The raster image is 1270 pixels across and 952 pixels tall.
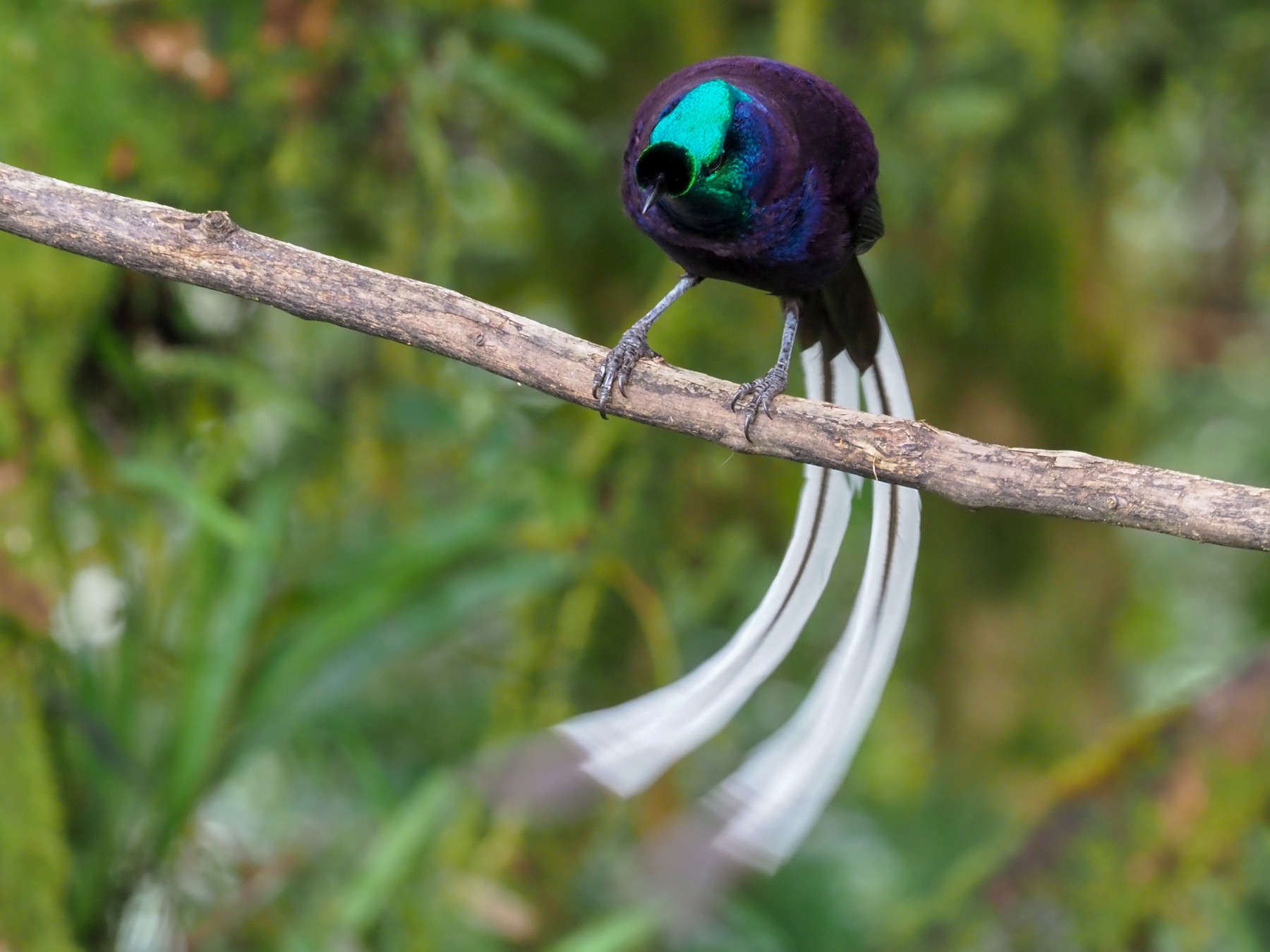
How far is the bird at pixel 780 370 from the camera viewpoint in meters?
1.36

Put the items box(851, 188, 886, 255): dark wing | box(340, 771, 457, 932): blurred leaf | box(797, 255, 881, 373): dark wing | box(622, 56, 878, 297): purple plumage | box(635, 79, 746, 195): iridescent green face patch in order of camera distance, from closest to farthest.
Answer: box(635, 79, 746, 195): iridescent green face patch → box(622, 56, 878, 297): purple plumage → box(851, 188, 886, 255): dark wing → box(797, 255, 881, 373): dark wing → box(340, 771, 457, 932): blurred leaf

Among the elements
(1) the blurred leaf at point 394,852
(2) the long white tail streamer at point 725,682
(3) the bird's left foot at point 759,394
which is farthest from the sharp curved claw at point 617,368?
(1) the blurred leaf at point 394,852

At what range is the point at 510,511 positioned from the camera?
2.39 meters

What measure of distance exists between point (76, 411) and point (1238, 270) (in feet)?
14.3

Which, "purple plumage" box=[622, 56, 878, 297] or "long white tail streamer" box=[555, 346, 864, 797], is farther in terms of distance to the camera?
"purple plumage" box=[622, 56, 878, 297]

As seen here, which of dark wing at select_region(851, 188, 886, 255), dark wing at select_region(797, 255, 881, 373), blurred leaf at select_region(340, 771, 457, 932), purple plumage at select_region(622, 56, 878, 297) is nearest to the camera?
purple plumage at select_region(622, 56, 878, 297)

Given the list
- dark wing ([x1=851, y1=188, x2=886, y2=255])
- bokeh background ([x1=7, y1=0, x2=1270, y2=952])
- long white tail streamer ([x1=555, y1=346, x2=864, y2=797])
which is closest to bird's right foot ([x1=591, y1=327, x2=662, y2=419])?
long white tail streamer ([x1=555, y1=346, x2=864, y2=797])

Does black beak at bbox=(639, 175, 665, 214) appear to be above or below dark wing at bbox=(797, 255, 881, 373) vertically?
below

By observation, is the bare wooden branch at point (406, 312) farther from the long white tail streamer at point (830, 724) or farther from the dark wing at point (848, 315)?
the dark wing at point (848, 315)

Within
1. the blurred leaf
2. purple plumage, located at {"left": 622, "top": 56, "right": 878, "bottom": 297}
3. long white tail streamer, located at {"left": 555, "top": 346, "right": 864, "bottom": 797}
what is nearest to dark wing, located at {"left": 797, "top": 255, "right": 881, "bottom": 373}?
purple plumage, located at {"left": 622, "top": 56, "right": 878, "bottom": 297}

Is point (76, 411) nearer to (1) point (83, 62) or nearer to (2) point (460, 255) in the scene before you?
A: (1) point (83, 62)

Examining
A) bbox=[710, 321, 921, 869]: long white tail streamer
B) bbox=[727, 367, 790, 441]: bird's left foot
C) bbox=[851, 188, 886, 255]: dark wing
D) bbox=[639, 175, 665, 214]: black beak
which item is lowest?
bbox=[710, 321, 921, 869]: long white tail streamer

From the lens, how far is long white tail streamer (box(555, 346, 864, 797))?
4.25 ft

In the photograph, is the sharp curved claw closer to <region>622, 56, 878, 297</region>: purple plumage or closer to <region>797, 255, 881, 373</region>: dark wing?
<region>622, 56, 878, 297</region>: purple plumage
